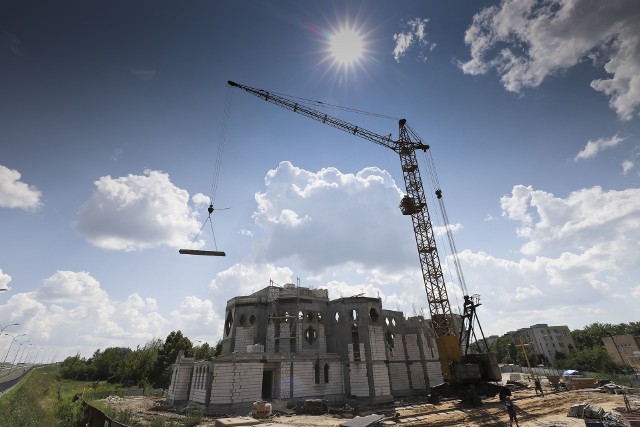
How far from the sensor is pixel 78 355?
309 feet

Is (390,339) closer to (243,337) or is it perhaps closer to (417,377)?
(417,377)

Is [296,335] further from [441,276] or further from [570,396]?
[570,396]

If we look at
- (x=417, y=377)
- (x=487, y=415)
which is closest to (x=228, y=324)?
(x=417, y=377)

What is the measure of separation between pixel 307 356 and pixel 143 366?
47.2 m

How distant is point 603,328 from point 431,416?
428 ft

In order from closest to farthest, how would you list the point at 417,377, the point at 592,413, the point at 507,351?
the point at 592,413
the point at 417,377
the point at 507,351

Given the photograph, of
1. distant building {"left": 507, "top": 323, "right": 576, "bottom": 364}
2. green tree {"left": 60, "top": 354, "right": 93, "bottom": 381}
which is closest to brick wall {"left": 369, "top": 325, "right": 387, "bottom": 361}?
green tree {"left": 60, "top": 354, "right": 93, "bottom": 381}

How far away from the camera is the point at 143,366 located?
66062 mm

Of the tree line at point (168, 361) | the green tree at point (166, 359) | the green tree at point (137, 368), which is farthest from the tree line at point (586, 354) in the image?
the green tree at point (137, 368)

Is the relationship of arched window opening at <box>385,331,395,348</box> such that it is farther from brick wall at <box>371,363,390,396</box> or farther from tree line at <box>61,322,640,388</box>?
tree line at <box>61,322,640,388</box>

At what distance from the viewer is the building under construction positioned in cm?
3359

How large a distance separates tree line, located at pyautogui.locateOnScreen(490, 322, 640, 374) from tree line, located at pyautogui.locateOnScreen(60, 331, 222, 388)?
84.5 meters

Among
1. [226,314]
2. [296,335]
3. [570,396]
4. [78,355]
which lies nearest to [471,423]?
[570,396]

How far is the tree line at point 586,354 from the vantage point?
70562 mm
